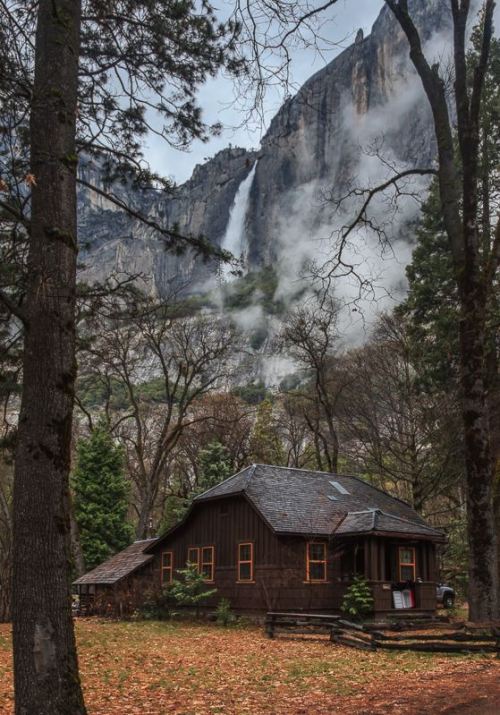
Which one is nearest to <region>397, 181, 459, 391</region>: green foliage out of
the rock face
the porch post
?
the porch post

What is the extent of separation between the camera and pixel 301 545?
21.6 meters

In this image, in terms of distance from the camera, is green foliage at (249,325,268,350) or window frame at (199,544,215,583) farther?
green foliage at (249,325,268,350)

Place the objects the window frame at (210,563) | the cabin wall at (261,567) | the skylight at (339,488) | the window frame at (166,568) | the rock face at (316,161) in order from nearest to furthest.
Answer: the cabin wall at (261,567) → the window frame at (210,563) → the skylight at (339,488) → the window frame at (166,568) → the rock face at (316,161)

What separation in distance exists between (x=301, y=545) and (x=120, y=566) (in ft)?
31.5

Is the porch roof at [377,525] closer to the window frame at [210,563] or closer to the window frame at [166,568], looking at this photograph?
the window frame at [210,563]

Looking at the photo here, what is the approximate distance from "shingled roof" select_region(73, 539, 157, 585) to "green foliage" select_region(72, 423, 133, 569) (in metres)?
6.08

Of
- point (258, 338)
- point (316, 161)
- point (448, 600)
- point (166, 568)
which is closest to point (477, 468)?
point (166, 568)

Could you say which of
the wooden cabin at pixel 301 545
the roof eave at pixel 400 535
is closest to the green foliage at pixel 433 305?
the wooden cabin at pixel 301 545

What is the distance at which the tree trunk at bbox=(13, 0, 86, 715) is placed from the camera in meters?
5.14

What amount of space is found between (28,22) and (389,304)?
6574 centimetres

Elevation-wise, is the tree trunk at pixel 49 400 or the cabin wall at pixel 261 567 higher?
the tree trunk at pixel 49 400

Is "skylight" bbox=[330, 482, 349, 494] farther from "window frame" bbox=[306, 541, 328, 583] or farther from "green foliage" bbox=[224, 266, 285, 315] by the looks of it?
"green foliage" bbox=[224, 266, 285, 315]

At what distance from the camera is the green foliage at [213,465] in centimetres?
3731

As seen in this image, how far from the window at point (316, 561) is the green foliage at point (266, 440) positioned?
62.0 ft
